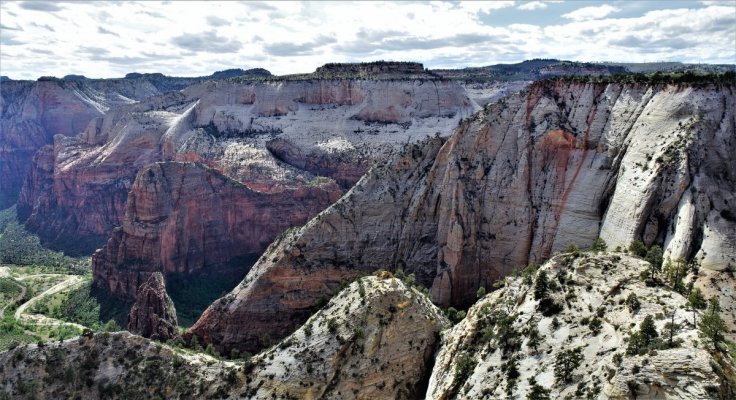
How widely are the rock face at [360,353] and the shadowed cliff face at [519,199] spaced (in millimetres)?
12294

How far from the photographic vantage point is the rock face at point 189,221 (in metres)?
91.2

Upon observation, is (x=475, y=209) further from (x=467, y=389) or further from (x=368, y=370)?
→ (x=467, y=389)

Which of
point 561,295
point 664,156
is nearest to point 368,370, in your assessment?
point 561,295

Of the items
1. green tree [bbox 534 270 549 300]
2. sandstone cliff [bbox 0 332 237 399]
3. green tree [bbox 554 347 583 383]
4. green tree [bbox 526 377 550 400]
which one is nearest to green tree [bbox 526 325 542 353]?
green tree [bbox 554 347 583 383]

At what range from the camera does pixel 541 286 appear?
38.2 meters

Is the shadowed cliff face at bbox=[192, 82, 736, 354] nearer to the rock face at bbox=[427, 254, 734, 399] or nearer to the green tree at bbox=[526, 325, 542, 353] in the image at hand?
the rock face at bbox=[427, 254, 734, 399]

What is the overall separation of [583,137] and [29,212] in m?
152

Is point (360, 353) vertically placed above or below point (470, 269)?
below

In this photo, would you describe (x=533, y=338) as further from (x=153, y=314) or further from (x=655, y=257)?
(x=153, y=314)

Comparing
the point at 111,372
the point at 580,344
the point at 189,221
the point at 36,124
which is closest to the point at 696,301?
the point at 580,344

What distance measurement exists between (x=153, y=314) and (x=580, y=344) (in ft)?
166

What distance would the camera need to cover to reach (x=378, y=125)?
144m

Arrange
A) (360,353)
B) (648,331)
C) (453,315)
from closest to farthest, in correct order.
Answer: (648,331) < (360,353) < (453,315)

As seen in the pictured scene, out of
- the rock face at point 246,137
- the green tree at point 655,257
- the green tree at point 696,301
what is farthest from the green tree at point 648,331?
the rock face at point 246,137
